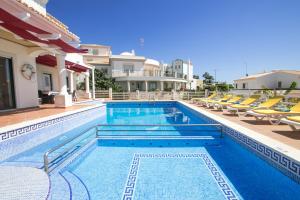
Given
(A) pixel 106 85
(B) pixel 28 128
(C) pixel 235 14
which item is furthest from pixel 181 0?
(A) pixel 106 85

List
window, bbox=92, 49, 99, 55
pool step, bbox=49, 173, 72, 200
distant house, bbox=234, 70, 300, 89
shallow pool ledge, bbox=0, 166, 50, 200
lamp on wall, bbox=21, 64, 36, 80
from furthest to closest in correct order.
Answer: distant house, bbox=234, 70, 300, 89 < window, bbox=92, 49, 99, 55 < lamp on wall, bbox=21, 64, 36, 80 < pool step, bbox=49, 173, 72, 200 < shallow pool ledge, bbox=0, 166, 50, 200

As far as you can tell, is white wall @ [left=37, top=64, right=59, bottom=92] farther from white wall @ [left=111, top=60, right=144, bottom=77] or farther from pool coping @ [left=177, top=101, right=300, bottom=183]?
pool coping @ [left=177, top=101, right=300, bottom=183]

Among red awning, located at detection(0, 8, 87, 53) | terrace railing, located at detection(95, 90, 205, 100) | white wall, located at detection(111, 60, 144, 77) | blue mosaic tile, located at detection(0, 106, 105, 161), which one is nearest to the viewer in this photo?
blue mosaic tile, located at detection(0, 106, 105, 161)

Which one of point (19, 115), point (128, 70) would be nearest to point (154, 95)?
point (128, 70)

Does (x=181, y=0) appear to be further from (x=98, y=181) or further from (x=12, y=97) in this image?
(x=98, y=181)

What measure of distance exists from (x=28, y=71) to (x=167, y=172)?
932cm

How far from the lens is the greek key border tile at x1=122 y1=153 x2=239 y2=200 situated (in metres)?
2.76

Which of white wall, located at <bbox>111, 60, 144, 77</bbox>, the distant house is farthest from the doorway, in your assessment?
the distant house

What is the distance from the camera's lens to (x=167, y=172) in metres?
3.44

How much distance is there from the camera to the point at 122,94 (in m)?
20.2

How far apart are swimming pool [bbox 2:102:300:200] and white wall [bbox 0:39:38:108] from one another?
517cm

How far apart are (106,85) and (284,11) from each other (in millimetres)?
20060

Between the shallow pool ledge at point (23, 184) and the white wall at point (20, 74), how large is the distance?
7623 millimetres

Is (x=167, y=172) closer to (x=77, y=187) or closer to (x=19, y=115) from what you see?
(x=77, y=187)
